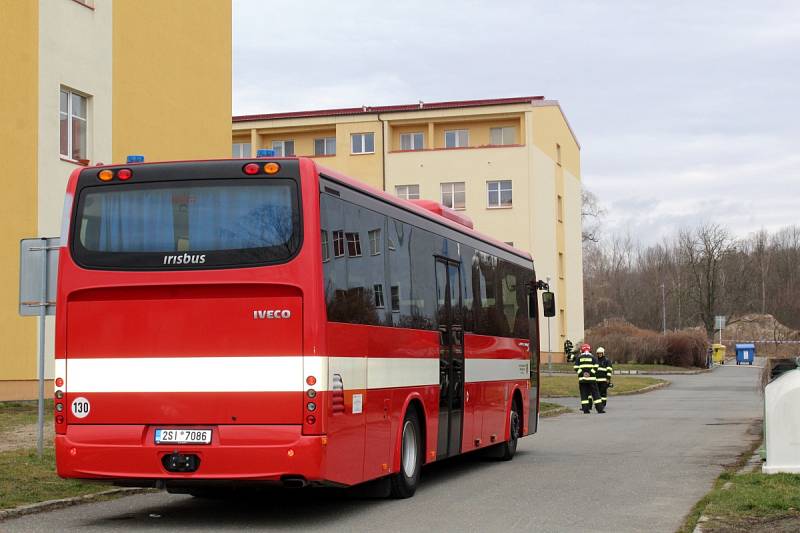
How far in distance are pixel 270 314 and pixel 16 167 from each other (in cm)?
1671

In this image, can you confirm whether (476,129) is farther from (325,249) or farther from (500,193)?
(325,249)

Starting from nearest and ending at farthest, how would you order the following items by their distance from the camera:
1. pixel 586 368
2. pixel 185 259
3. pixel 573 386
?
pixel 185 259 → pixel 586 368 → pixel 573 386

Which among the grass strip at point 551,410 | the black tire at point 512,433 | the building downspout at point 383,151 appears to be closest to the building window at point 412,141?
the building downspout at point 383,151

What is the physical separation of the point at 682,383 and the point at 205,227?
41.5 m

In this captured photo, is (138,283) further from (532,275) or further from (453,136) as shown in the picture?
(453,136)

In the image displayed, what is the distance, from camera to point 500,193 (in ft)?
217

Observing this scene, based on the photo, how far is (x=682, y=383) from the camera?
162 ft

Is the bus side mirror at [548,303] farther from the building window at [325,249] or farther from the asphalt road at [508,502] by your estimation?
the building window at [325,249]

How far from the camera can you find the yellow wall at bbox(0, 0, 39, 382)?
2492 cm

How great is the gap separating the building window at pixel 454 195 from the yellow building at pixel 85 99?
33.0 metres

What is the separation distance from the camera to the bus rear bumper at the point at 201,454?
10.0m

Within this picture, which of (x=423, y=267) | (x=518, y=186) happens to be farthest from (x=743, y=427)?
(x=518, y=186)

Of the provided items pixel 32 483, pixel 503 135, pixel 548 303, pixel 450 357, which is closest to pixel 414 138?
pixel 503 135

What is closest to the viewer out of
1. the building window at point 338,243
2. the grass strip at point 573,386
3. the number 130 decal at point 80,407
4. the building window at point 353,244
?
the number 130 decal at point 80,407
